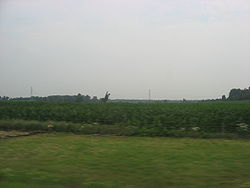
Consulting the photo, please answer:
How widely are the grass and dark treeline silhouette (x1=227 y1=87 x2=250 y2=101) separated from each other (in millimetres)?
41895

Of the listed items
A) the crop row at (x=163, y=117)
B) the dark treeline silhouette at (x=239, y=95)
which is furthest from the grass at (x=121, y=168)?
the dark treeline silhouette at (x=239, y=95)

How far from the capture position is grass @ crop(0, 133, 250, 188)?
25.8ft

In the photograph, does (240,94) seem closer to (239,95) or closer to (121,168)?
(239,95)

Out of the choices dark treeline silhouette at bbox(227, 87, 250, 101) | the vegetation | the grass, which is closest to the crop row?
the vegetation

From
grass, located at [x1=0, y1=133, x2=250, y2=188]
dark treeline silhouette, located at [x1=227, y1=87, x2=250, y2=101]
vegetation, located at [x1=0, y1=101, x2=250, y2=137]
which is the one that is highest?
dark treeline silhouette, located at [x1=227, y1=87, x2=250, y2=101]

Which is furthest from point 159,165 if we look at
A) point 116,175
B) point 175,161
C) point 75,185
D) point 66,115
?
point 66,115

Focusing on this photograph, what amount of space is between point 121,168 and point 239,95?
159ft

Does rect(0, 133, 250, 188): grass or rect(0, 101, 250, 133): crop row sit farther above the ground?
rect(0, 101, 250, 133): crop row

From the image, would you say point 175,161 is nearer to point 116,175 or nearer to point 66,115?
point 116,175

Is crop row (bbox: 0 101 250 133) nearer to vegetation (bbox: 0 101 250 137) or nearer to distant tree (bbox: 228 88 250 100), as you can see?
vegetation (bbox: 0 101 250 137)

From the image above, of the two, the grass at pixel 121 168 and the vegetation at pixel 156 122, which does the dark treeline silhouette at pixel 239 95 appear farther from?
the grass at pixel 121 168

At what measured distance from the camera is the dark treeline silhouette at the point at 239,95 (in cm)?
5325

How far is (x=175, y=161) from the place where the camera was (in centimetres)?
1095

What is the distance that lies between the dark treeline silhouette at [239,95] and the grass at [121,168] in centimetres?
4189
